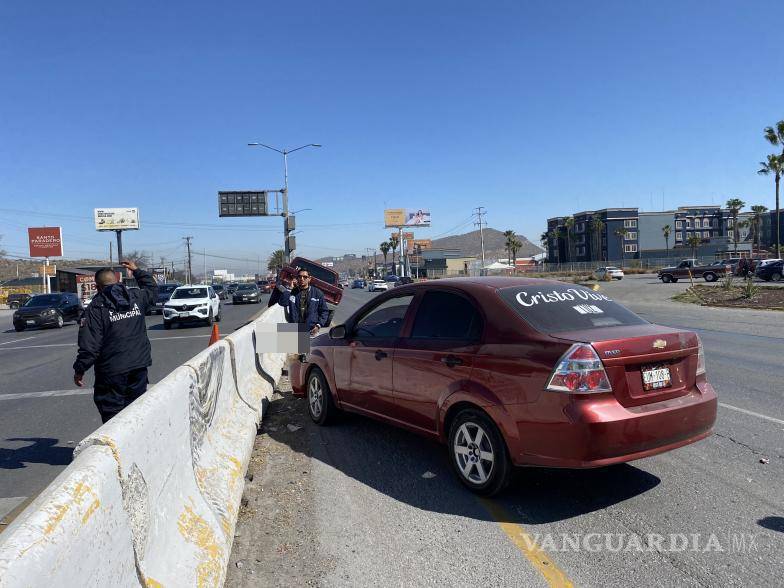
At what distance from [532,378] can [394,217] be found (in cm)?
11799

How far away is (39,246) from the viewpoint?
215 ft

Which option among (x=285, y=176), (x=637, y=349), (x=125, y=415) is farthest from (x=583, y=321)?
(x=285, y=176)

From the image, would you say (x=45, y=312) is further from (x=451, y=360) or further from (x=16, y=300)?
(x=451, y=360)

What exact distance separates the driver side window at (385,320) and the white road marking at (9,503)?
3.27 m

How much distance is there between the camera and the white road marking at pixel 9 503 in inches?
180

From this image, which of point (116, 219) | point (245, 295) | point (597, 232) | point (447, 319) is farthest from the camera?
point (597, 232)

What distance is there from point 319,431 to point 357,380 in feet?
3.43

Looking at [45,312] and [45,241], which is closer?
[45,312]

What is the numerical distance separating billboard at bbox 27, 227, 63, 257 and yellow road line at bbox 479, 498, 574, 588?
71691 millimetres

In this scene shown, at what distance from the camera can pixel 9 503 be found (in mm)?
4758

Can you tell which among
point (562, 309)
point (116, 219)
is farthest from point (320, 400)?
point (116, 219)

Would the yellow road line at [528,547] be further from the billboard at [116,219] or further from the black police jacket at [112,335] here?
the billboard at [116,219]

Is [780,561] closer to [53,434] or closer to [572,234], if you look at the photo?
[53,434]

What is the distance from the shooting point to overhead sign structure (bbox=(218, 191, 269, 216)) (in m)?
47.5
